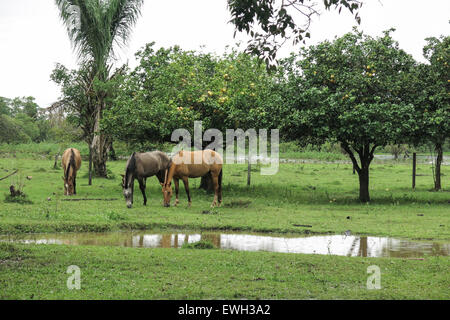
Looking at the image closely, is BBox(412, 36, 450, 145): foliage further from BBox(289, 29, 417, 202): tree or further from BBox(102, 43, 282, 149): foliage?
BBox(102, 43, 282, 149): foliage

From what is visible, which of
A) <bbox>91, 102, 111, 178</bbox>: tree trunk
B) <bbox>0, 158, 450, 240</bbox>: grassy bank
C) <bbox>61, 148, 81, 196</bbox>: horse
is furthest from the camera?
<bbox>91, 102, 111, 178</bbox>: tree trunk

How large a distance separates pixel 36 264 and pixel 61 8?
14.1 metres

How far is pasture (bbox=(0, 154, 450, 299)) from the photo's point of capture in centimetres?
Result: 683

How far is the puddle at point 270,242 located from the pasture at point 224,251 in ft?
2.26

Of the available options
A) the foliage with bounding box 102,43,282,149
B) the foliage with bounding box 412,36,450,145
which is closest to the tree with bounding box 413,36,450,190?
the foliage with bounding box 412,36,450,145

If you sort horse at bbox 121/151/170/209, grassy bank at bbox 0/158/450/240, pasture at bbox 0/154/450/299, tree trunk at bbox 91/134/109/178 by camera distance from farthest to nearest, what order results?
tree trunk at bbox 91/134/109/178 → horse at bbox 121/151/170/209 → grassy bank at bbox 0/158/450/240 → pasture at bbox 0/154/450/299

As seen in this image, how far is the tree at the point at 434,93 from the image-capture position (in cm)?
1686

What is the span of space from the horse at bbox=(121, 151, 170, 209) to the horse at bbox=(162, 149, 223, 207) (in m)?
0.40

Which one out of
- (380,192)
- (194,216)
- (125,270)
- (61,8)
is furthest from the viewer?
(380,192)

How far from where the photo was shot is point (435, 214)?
15.7 metres

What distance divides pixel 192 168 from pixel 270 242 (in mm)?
6713

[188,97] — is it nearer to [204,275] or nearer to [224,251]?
[224,251]
